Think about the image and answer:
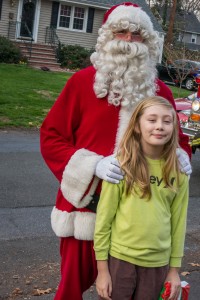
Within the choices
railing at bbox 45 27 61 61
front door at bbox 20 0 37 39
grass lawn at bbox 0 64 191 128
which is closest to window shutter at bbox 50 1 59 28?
railing at bbox 45 27 61 61

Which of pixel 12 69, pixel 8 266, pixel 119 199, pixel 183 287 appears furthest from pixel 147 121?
pixel 12 69

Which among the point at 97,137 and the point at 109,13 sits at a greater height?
the point at 109,13

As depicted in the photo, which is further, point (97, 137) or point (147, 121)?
point (97, 137)

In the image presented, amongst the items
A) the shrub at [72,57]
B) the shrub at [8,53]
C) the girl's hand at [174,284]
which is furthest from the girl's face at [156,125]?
the shrub at [72,57]

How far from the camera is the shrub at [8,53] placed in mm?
22406

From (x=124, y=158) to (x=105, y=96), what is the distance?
1.36 ft

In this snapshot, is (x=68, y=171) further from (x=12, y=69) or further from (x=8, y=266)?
(x=12, y=69)

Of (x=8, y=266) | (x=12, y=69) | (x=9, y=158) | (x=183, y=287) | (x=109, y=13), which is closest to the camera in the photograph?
(x=183, y=287)

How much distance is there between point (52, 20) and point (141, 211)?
84.7 feet

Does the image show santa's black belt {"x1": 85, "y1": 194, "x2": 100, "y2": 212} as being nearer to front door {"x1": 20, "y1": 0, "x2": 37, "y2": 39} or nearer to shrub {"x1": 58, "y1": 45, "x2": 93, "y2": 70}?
shrub {"x1": 58, "y1": 45, "x2": 93, "y2": 70}

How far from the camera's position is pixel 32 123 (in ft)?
39.6

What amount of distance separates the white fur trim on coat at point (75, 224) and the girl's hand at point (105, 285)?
270 millimetres

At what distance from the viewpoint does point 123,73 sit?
2938 millimetres

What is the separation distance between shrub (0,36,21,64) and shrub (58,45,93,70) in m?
3.08
